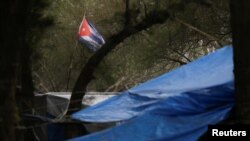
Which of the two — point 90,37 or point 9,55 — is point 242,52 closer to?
point 9,55

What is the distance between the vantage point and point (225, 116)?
747 cm

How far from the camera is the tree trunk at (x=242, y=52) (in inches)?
247

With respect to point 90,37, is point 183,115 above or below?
below

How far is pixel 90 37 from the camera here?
58.0 feet

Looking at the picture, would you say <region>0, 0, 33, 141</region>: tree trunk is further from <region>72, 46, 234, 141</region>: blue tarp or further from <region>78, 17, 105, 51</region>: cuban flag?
<region>78, 17, 105, 51</region>: cuban flag

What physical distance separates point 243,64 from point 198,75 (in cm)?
367

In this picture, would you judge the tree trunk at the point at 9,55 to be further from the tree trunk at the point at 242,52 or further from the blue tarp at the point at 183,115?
the tree trunk at the point at 242,52

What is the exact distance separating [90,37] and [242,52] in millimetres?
11616

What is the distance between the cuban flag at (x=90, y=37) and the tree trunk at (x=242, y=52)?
11008mm

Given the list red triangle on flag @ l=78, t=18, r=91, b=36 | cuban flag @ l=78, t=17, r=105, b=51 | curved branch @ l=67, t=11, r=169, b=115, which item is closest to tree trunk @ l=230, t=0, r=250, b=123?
curved branch @ l=67, t=11, r=169, b=115

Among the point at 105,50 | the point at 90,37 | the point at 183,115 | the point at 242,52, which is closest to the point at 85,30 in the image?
the point at 90,37

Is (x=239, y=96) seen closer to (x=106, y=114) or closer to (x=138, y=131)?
(x=138, y=131)

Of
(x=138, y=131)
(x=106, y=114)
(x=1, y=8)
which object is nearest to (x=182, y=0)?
(x=106, y=114)

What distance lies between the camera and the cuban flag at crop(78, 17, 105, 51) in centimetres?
1733
